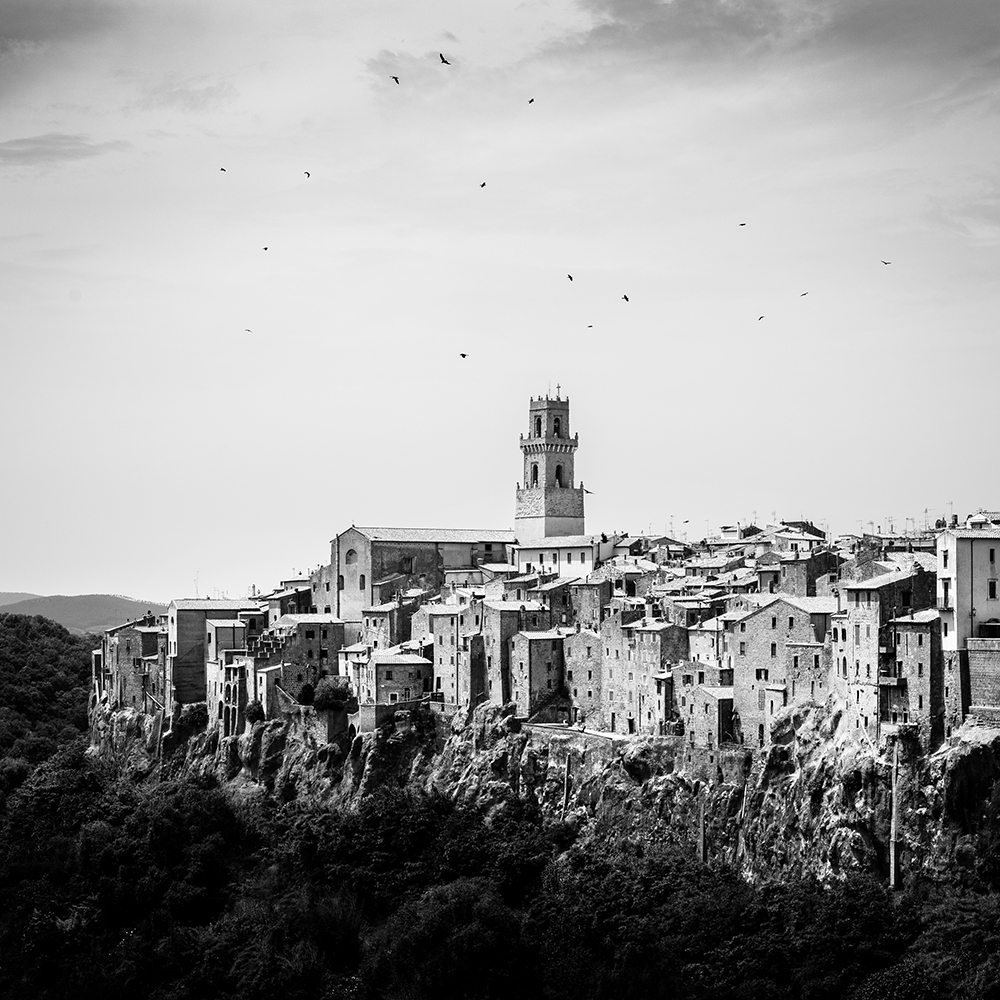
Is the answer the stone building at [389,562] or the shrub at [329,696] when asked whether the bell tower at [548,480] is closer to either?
the stone building at [389,562]

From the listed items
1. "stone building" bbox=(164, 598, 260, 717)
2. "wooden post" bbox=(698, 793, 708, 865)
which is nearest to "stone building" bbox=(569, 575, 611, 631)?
"wooden post" bbox=(698, 793, 708, 865)

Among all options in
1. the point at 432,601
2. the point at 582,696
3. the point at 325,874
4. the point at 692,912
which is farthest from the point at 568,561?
the point at 692,912

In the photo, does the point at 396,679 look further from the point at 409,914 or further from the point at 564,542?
the point at 564,542

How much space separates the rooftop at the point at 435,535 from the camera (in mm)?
88938

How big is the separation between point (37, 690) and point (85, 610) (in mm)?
89468

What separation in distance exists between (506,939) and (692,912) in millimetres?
7301

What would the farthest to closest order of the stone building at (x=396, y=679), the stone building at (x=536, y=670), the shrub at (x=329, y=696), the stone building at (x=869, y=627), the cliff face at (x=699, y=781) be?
1. the shrub at (x=329, y=696)
2. the stone building at (x=396, y=679)
3. the stone building at (x=536, y=670)
4. the stone building at (x=869, y=627)
5. the cliff face at (x=699, y=781)

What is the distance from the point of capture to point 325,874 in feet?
236

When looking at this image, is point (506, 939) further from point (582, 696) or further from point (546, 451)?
point (546, 451)

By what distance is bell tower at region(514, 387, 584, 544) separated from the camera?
94688mm

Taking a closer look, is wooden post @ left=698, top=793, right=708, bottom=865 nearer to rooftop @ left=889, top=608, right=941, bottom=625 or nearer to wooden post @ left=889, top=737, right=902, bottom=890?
wooden post @ left=889, top=737, right=902, bottom=890

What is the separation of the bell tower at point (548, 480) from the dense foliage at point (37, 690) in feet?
90.1

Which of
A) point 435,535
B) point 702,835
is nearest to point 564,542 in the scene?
point 435,535

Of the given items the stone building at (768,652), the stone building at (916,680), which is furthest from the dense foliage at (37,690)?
the stone building at (916,680)
